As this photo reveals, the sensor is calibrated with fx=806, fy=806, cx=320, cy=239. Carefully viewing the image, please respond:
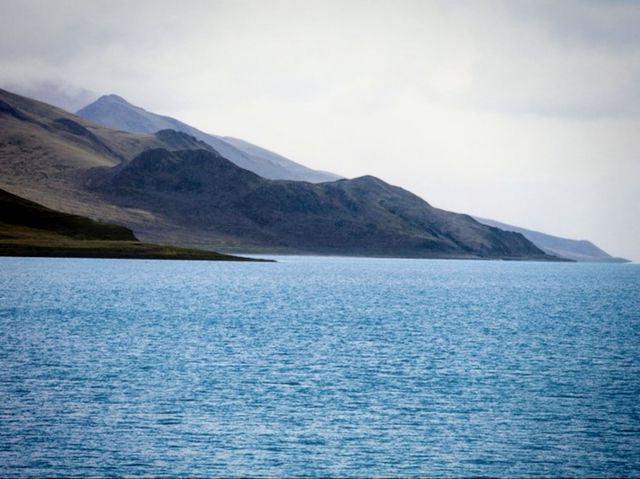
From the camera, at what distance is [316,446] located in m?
37.4

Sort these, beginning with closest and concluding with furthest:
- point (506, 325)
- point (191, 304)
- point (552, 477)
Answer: point (552, 477), point (506, 325), point (191, 304)

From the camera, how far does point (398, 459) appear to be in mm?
35812

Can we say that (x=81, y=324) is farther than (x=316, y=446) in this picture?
Yes

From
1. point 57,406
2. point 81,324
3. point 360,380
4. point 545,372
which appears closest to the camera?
→ point 57,406

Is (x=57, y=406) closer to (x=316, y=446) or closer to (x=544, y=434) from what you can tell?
(x=316, y=446)

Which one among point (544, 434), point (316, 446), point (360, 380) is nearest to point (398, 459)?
point (316, 446)

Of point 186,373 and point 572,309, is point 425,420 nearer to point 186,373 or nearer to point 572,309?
point 186,373

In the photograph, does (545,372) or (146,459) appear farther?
(545,372)

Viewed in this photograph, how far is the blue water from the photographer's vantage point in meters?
35.4

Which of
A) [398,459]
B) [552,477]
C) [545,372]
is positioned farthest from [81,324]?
[552,477]

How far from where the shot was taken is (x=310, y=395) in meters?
48.3

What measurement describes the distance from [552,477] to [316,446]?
10567mm

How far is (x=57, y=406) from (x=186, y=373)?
1274 cm

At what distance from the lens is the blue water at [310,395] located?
116ft
